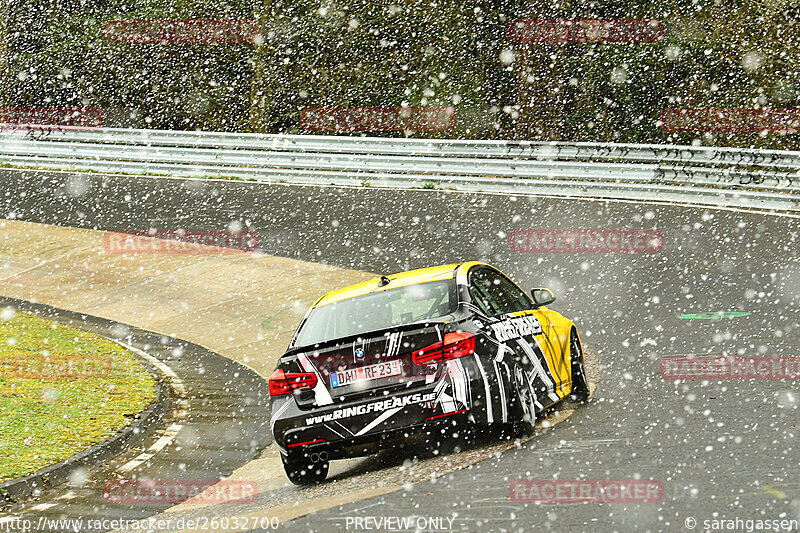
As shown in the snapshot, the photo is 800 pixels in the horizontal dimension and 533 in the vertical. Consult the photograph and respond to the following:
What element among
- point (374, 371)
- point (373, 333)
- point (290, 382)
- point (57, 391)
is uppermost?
point (373, 333)

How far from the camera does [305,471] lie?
302 inches

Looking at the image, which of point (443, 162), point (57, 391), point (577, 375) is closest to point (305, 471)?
point (577, 375)

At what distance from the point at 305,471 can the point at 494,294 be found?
6.82ft

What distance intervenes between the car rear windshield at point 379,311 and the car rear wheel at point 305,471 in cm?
84

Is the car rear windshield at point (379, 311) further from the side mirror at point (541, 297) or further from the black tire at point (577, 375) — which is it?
the black tire at point (577, 375)

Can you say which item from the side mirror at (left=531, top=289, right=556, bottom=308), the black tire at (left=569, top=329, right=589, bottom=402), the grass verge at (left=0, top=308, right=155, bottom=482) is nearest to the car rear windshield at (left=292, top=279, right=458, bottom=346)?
the side mirror at (left=531, top=289, right=556, bottom=308)

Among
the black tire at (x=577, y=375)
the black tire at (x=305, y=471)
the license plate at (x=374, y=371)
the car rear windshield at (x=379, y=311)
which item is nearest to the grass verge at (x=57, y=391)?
the black tire at (x=305, y=471)

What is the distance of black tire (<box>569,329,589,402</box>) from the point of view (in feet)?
29.4

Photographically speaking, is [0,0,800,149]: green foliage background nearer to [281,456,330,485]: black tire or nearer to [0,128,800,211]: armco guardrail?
[0,128,800,211]: armco guardrail

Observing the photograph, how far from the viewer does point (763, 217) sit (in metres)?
17.8

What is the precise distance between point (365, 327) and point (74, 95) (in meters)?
26.3

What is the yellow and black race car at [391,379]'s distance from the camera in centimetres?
718

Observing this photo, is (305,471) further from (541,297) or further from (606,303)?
(606,303)

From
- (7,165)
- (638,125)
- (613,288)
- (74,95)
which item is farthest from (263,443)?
(74,95)
